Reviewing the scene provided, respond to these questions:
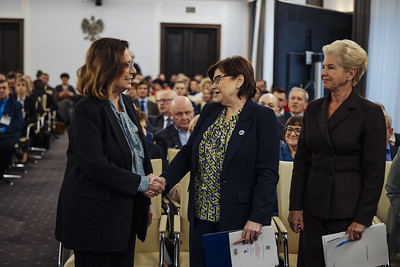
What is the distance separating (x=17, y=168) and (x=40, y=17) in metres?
8.96

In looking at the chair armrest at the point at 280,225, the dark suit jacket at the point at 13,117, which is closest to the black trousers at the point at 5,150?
the dark suit jacket at the point at 13,117

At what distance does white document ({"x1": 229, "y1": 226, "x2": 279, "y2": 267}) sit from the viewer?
2.53m

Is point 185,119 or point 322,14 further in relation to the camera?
point 322,14

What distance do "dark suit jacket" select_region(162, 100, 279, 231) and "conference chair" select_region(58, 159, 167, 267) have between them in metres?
0.83

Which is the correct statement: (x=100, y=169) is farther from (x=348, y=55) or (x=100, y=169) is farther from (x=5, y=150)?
(x=5, y=150)

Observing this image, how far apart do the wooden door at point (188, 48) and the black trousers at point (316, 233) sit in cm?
1475

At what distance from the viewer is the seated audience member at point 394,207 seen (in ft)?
10.0

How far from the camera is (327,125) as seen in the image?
2643mm

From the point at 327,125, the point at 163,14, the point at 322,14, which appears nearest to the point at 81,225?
the point at 327,125

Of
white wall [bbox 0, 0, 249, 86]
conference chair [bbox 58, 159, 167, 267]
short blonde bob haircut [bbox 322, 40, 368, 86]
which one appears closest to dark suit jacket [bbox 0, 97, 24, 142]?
conference chair [bbox 58, 159, 167, 267]

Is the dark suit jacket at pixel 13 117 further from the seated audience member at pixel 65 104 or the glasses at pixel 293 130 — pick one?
the seated audience member at pixel 65 104

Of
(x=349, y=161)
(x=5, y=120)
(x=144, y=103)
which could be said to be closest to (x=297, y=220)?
(x=349, y=161)

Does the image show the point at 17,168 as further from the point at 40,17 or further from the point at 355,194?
the point at 40,17

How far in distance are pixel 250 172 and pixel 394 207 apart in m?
1.03
